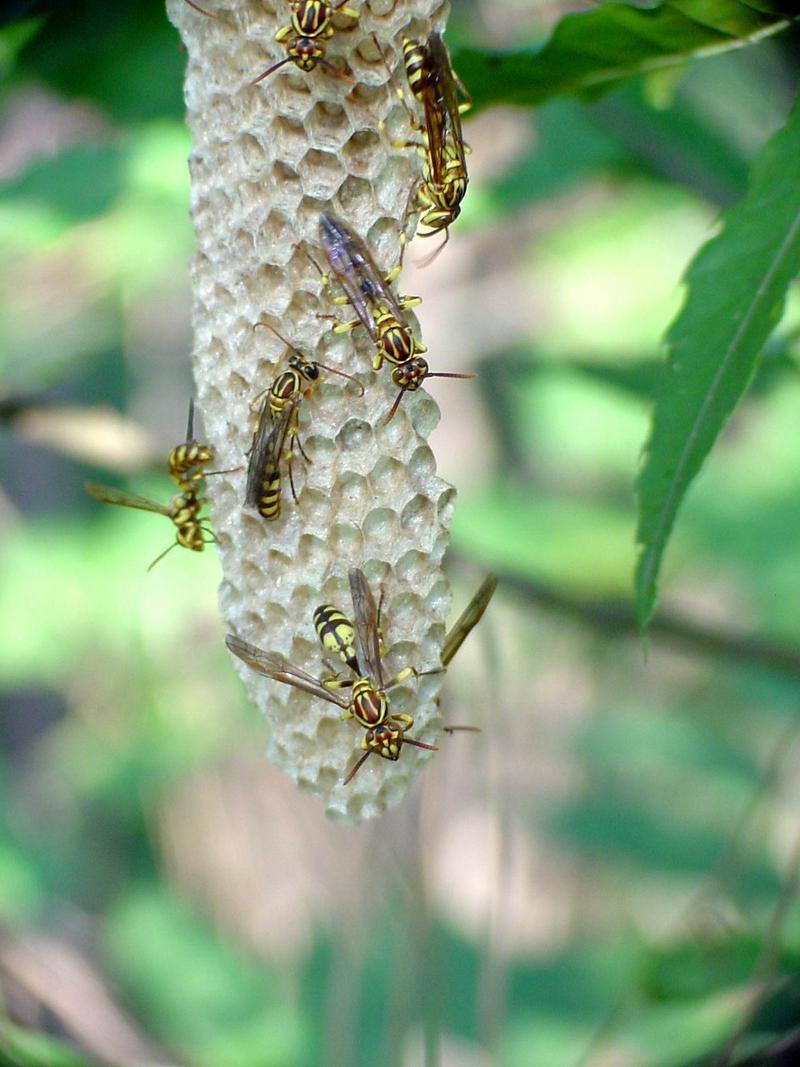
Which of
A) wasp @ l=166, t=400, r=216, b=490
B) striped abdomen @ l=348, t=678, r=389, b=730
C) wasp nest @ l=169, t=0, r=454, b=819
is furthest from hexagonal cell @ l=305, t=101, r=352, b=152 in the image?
striped abdomen @ l=348, t=678, r=389, b=730

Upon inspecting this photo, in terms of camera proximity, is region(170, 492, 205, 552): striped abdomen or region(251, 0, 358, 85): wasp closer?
region(251, 0, 358, 85): wasp

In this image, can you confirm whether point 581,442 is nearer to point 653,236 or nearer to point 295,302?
point 653,236

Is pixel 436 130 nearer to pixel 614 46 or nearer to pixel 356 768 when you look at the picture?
pixel 614 46

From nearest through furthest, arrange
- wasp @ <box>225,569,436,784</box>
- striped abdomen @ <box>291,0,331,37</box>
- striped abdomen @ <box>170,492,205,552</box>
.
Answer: striped abdomen @ <box>291,0,331,37</box> < wasp @ <box>225,569,436,784</box> < striped abdomen @ <box>170,492,205,552</box>

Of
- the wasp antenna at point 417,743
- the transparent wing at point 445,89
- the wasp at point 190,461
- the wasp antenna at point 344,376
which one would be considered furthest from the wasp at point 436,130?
the wasp antenna at point 417,743

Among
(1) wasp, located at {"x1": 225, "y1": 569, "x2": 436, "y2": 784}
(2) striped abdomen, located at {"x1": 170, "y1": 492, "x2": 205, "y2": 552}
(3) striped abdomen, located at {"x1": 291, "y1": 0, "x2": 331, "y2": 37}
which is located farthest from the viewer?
(2) striped abdomen, located at {"x1": 170, "y1": 492, "x2": 205, "y2": 552}

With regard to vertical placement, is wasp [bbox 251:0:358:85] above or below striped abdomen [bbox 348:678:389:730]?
above

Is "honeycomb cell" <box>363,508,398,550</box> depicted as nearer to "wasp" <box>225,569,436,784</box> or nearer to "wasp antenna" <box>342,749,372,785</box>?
"wasp" <box>225,569,436,784</box>

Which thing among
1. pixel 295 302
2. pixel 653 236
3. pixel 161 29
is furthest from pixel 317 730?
pixel 653 236
